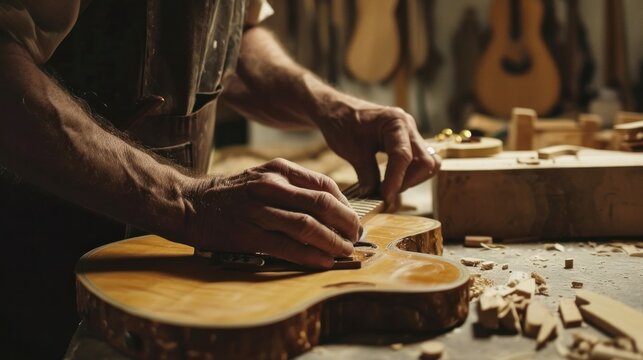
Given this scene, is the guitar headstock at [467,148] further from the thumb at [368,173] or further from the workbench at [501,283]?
the workbench at [501,283]

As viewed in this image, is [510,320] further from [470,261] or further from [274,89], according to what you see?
[274,89]

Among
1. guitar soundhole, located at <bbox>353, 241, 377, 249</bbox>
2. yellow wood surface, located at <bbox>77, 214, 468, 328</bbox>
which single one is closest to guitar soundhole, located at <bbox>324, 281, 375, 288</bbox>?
yellow wood surface, located at <bbox>77, 214, 468, 328</bbox>

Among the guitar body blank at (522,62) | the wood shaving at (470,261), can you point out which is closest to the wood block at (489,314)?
the wood shaving at (470,261)

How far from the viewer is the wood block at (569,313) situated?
1.16 metres

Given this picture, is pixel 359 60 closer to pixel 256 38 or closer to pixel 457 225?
pixel 256 38

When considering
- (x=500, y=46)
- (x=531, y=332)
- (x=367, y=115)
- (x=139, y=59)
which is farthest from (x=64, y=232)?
(x=500, y=46)

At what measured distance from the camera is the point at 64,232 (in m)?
1.68

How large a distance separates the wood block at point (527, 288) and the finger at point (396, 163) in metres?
0.51

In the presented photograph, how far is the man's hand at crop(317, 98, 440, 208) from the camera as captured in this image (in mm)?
1824

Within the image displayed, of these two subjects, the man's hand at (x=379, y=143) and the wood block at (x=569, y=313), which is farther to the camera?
the man's hand at (x=379, y=143)

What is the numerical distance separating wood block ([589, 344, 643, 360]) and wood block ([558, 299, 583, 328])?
0.13m

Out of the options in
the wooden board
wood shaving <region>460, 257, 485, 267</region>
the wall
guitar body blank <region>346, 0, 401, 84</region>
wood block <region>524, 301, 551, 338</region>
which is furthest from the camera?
guitar body blank <region>346, 0, 401, 84</region>

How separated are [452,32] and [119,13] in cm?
398

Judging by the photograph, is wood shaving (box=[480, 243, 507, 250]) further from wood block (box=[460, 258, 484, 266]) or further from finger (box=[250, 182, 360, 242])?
finger (box=[250, 182, 360, 242])
